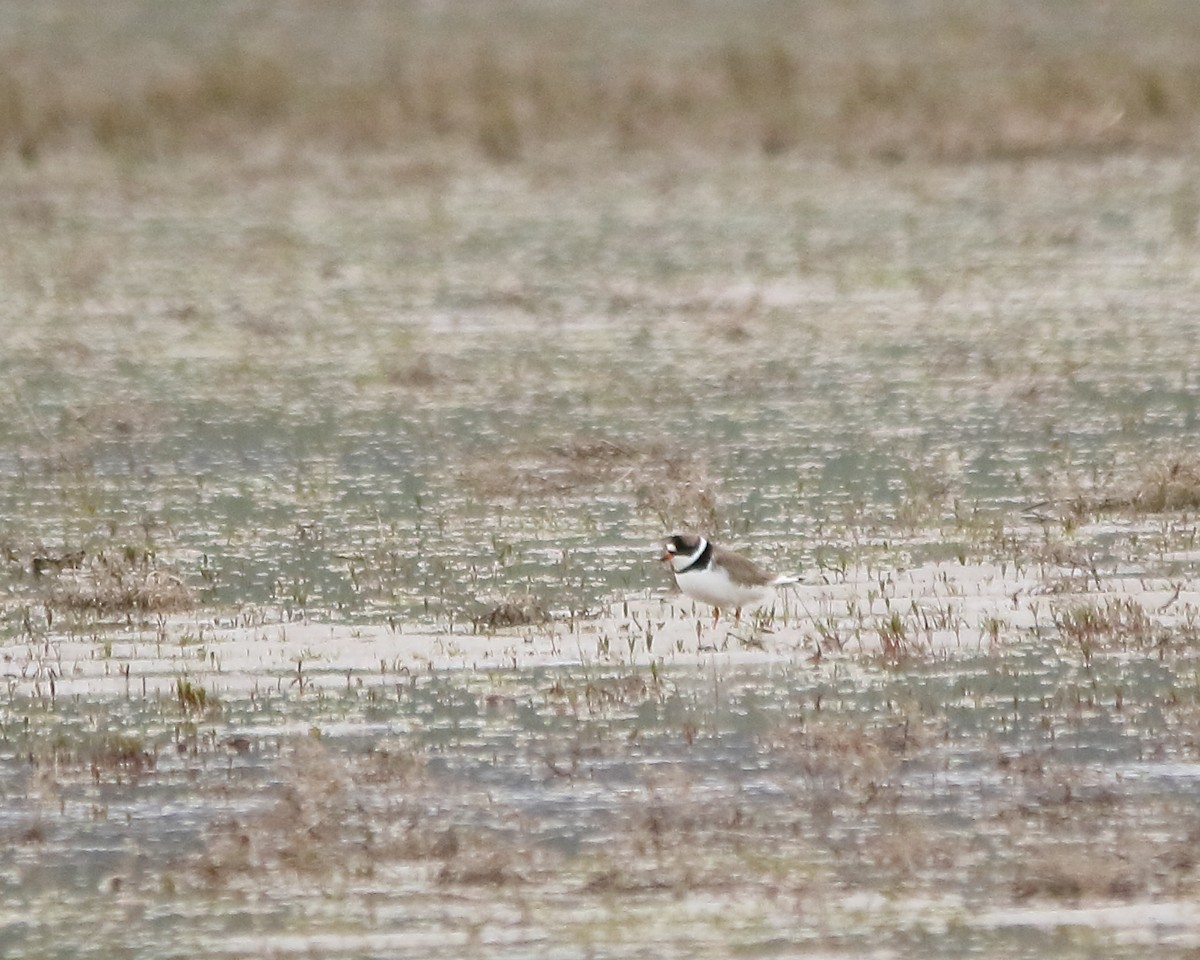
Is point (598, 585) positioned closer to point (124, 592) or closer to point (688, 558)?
point (688, 558)

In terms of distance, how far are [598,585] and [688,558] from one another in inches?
31.5

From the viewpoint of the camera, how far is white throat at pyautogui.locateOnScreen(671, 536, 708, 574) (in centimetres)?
1019

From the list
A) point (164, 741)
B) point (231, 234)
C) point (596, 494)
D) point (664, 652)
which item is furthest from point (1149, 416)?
point (231, 234)

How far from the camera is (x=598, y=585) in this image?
11.0m

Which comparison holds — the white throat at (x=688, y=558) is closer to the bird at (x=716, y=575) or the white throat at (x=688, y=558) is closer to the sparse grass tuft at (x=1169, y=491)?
the bird at (x=716, y=575)

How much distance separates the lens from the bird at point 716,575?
999cm

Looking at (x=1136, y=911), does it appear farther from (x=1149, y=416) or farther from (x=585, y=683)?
(x=1149, y=416)

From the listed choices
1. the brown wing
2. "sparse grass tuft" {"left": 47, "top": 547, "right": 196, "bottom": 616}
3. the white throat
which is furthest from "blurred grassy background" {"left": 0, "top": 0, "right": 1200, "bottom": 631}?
the brown wing

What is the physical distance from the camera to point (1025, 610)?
33.6ft

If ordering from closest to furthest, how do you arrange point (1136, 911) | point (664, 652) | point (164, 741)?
point (1136, 911) → point (164, 741) → point (664, 652)

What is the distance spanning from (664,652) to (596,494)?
3.45 metres

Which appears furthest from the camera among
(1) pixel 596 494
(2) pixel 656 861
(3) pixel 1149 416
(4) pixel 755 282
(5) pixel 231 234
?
(5) pixel 231 234

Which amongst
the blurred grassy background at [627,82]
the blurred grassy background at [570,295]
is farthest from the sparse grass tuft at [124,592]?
the blurred grassy background at [627,82]

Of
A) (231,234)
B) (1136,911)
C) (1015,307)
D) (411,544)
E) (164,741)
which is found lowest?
(1136,911)
